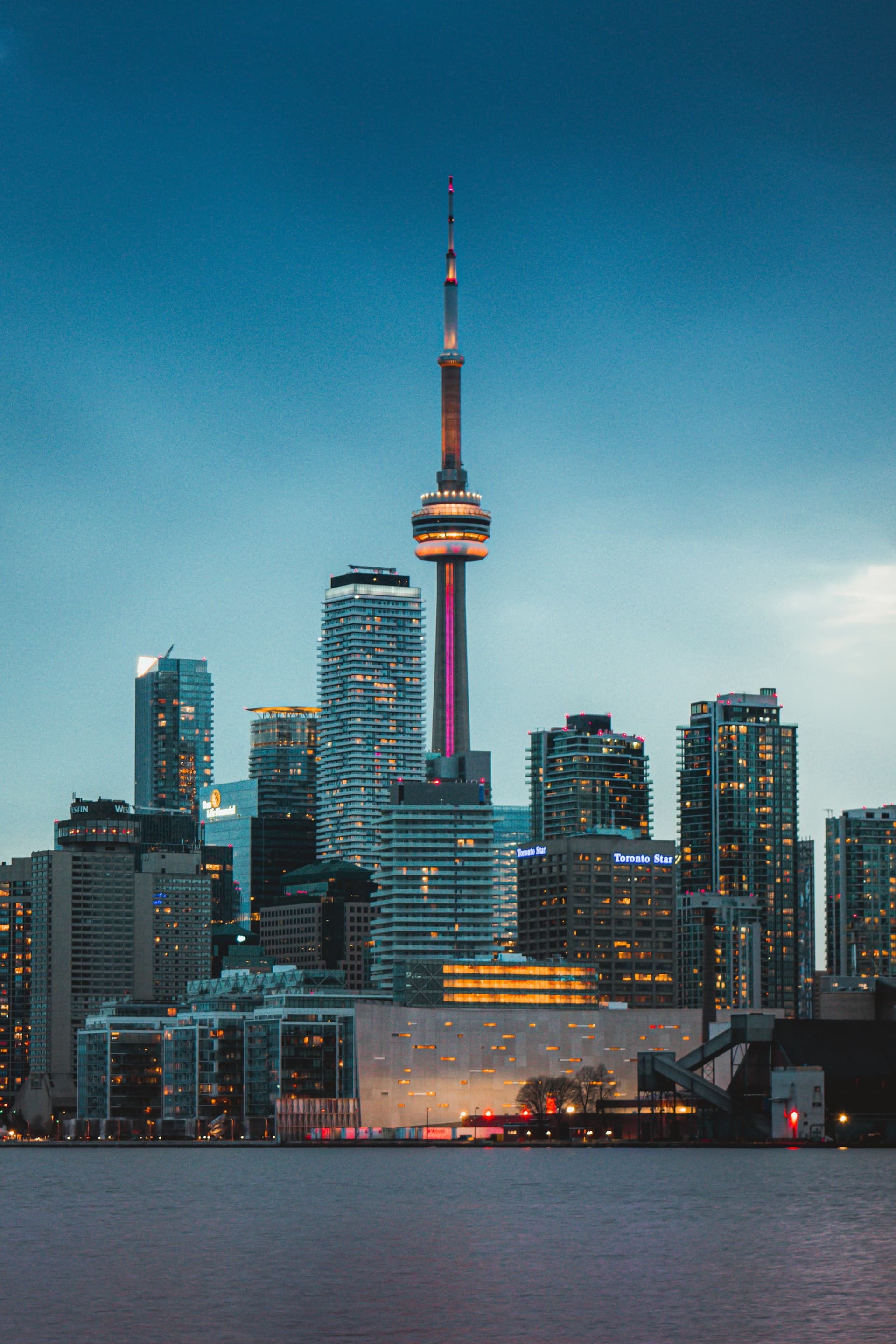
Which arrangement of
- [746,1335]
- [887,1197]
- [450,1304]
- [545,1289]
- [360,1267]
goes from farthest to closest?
[887,1197]
[360,1267]
[545,1289]
[450,1304]
[746,1335]

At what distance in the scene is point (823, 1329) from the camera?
7694cm

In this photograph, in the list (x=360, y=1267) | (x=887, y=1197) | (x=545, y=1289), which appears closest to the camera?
(x=545, y=1289)

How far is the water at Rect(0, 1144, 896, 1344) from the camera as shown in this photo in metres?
78.4

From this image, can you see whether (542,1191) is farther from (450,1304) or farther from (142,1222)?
(450,1304)

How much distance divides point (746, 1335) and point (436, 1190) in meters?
95.3

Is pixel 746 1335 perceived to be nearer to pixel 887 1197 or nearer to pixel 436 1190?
pixel 887 1197

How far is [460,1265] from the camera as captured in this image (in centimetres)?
10200

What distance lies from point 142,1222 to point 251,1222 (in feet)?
22.4

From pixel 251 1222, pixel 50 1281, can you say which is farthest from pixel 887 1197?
pixel 50 1281

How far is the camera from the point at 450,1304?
3359 inches

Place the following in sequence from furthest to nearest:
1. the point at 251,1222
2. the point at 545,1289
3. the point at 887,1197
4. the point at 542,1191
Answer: the point at 542,1191
the point at 887,1197
the point at 251,1222
the point at 545,1289

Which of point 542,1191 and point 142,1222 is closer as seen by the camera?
point 142,1222

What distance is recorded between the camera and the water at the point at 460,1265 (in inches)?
3086

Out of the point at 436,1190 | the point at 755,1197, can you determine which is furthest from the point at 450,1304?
the point at 436,1190
